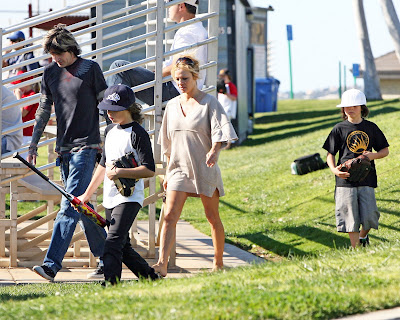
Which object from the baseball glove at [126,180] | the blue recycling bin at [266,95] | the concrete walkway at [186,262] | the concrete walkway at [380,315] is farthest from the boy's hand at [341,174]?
the blue recycling bin at [266,95]

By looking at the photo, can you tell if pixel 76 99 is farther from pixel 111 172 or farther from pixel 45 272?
pixel 45 272

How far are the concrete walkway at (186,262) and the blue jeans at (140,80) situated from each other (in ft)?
5.56

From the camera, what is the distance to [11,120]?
27.7 feet

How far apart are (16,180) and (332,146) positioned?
3.14 m

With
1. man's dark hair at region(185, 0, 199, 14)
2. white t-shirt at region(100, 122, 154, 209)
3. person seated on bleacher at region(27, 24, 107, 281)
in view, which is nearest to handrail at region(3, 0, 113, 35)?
man's dark hair at region(185, 0, 199, 14)

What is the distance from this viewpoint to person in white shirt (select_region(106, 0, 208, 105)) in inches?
323

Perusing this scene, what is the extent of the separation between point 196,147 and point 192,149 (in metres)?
0.04

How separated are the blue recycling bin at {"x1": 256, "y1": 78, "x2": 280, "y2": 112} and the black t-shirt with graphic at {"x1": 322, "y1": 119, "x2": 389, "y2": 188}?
88.7 feet

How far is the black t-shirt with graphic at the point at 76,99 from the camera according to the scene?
280 inches

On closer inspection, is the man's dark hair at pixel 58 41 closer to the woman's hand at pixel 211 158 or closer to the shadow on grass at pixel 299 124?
the woman's hand at pixel 211 158

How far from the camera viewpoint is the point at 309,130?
22484 mm

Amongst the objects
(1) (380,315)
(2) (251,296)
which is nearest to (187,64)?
(2) (251,296)

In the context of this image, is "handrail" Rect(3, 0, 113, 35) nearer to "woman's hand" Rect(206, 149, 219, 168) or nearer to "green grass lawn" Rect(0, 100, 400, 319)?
"woman's hand" Rect(206, 149, 219, 168)

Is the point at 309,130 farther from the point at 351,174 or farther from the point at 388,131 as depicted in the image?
the point at 351,174
